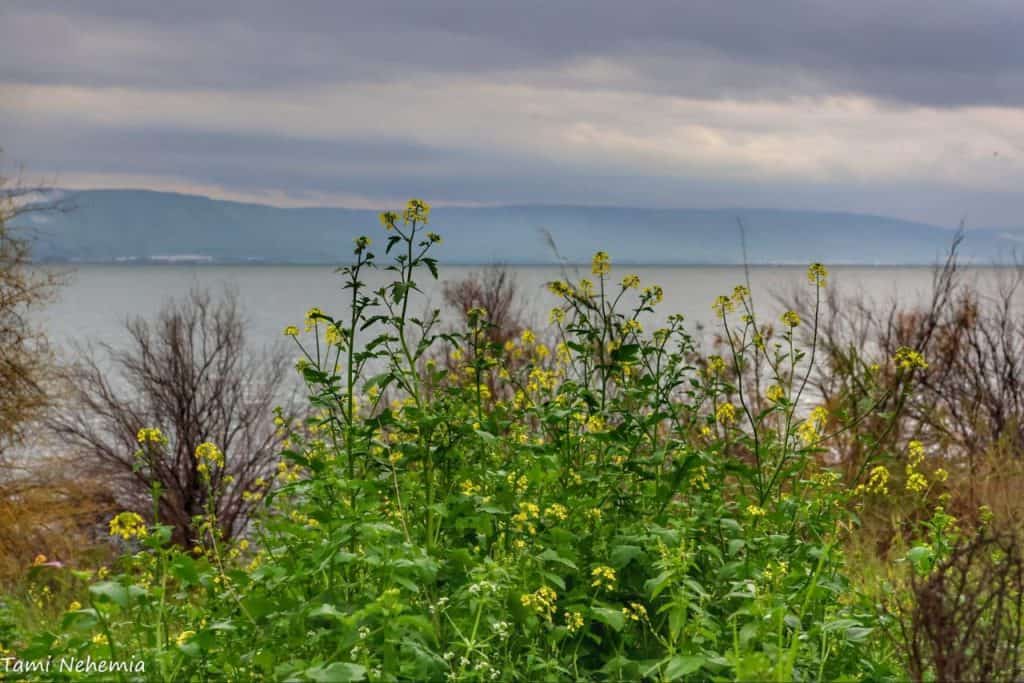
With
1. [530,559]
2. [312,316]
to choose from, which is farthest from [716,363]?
[312,316]

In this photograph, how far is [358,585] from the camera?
3.90 m

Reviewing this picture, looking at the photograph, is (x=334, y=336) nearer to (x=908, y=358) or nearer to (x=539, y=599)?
(x=539, y=599)

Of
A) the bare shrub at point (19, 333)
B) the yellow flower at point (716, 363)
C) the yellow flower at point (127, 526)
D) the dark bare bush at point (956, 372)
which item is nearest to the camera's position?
the yellow flower at point (127, 526)

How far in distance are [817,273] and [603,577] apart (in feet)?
6.69

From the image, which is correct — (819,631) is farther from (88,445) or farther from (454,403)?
(88,445)

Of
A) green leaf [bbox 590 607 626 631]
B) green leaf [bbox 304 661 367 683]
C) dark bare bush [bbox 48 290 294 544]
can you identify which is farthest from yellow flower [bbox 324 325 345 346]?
dark bare bush [bbox 48 290 294 544]

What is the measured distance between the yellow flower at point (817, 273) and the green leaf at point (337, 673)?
9.90 ft

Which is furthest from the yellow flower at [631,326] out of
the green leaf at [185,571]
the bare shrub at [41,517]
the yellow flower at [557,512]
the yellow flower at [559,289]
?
the bare shrub at [41,517]

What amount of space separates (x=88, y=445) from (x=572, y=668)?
35946 mm

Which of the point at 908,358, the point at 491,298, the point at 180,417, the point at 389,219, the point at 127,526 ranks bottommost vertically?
the point at 180,417

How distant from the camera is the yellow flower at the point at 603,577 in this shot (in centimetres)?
394

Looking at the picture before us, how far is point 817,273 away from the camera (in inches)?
202

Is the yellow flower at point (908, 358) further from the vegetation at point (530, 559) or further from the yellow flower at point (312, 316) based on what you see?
the yellow flower at point (312, 316)

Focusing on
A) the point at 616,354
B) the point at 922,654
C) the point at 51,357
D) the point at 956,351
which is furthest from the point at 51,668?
the point at 51,357
